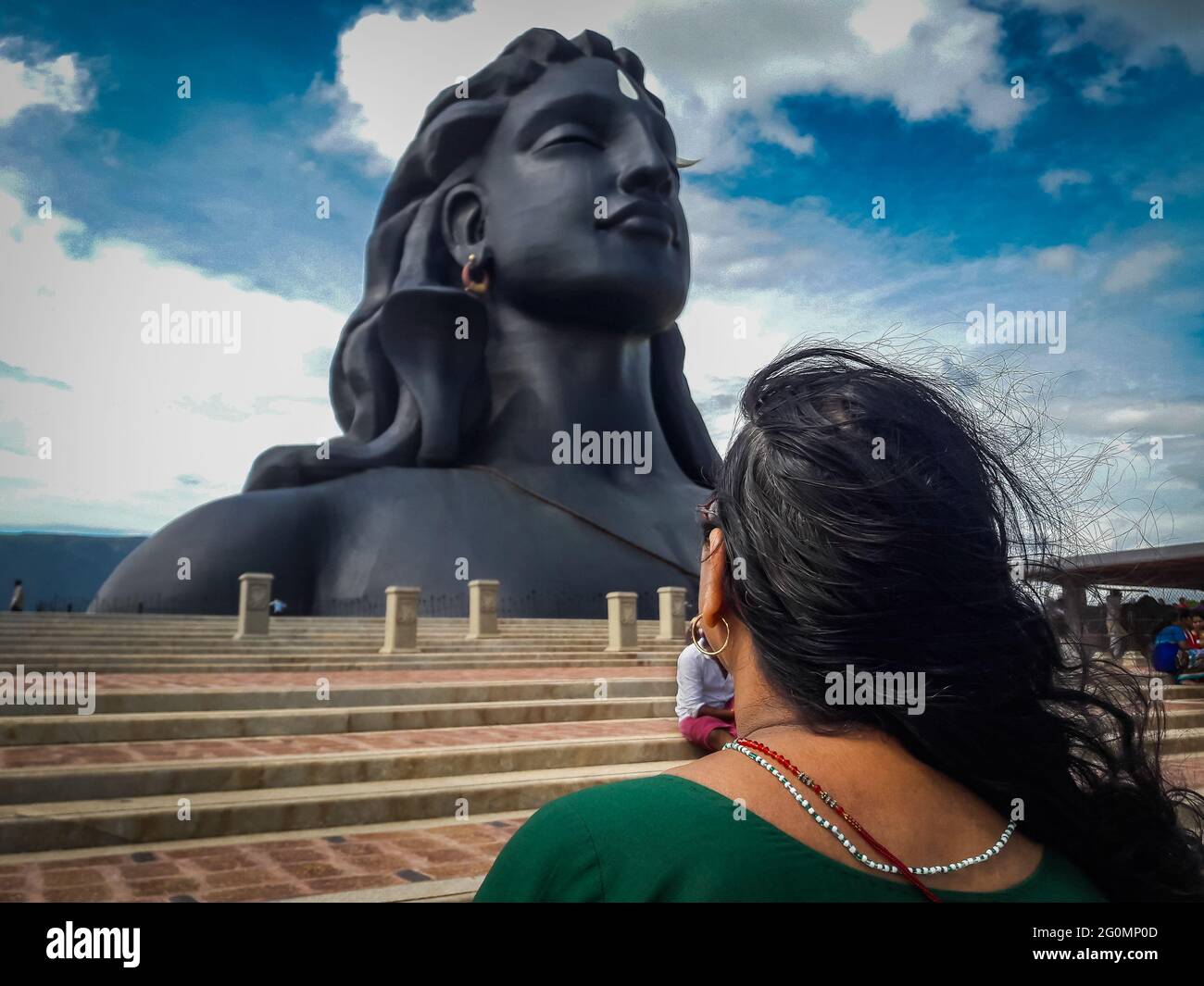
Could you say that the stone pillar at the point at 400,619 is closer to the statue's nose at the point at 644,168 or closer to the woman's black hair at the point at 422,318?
the woman's black hair at the point at 422,318

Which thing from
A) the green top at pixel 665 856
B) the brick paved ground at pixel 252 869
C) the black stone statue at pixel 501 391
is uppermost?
the black stone statue at pixel 501 391

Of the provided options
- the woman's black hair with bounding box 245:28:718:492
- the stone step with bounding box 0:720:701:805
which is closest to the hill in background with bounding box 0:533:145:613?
the woman's black hair with bounding box 245:28:718:492

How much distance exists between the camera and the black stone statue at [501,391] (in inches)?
658

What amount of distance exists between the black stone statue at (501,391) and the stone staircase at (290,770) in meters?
7.69

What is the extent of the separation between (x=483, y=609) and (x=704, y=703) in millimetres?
7735

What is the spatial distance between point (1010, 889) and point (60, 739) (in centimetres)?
532

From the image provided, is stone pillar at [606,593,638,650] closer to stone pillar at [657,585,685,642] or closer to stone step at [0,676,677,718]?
stone pillar at [657,585,685,642]

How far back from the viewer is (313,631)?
12109 millimetres

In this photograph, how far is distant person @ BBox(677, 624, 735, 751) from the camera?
4.99m

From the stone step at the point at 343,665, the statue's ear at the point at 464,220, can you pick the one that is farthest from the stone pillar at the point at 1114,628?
the statue's ear at the point at 464,220

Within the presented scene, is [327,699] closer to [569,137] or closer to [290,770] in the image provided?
[290,770]

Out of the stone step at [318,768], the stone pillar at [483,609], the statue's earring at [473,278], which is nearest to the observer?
the stone step at [318,768]
